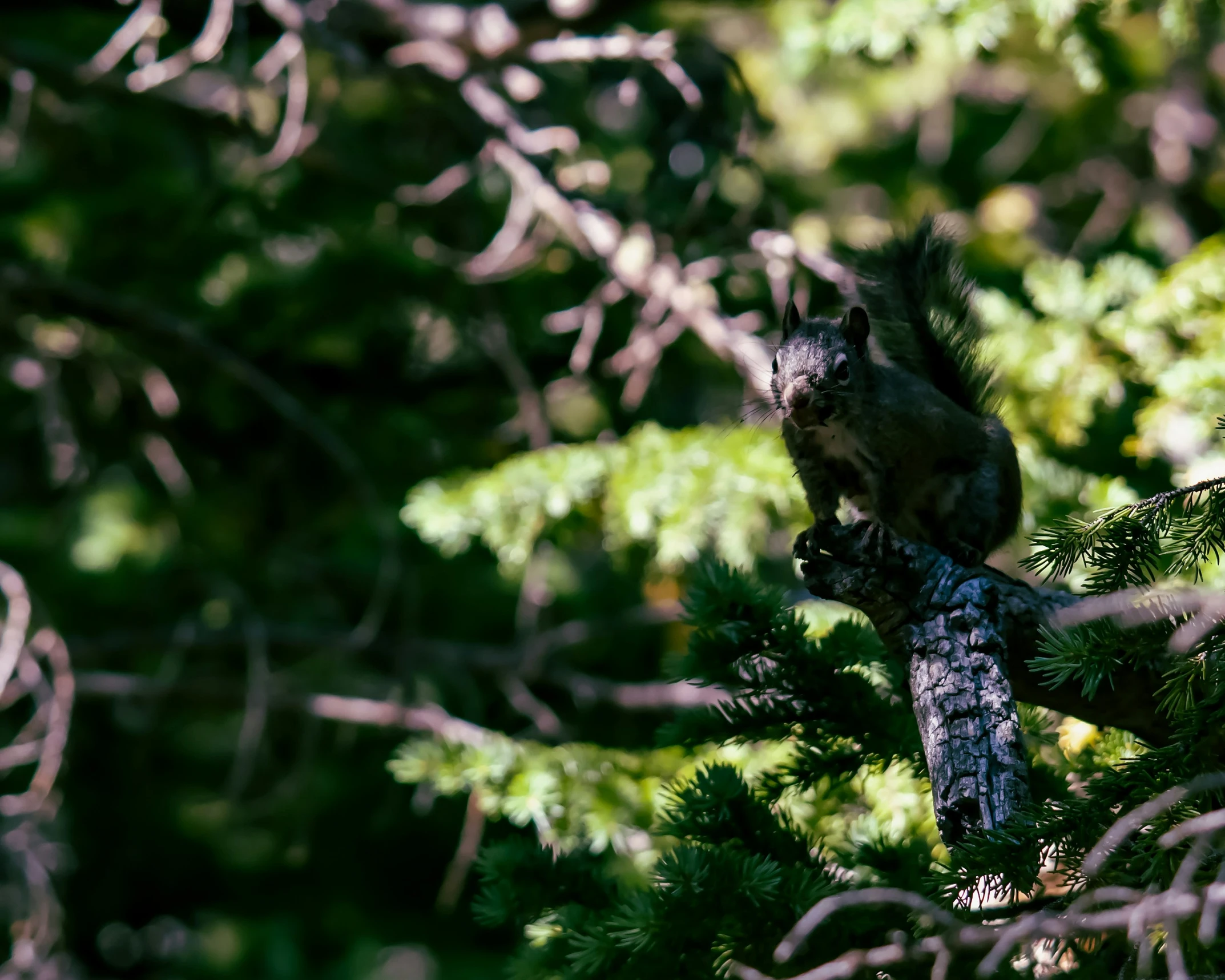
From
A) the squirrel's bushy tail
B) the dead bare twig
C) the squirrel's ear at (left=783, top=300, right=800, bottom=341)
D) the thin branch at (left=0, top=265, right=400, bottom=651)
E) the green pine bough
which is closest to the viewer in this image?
the dead bare twig

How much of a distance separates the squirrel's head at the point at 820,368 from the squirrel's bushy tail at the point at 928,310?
0.19m

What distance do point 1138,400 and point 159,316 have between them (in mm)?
2271

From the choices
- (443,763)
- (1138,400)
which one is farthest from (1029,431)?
(443,763)

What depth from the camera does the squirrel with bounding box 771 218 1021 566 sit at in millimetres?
1323

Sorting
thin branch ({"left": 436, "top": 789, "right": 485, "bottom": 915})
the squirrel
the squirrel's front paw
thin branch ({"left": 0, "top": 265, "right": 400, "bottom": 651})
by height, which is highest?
the squirrel

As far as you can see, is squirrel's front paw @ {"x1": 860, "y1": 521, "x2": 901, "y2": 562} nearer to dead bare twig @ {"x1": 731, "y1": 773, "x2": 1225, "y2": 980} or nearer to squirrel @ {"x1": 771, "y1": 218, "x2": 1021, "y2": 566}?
squirrel @ {"x1": 771, "y1": 218, "x2": 1021, "y2": 566}

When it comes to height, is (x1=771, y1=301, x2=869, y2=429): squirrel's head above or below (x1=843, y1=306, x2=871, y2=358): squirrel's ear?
below

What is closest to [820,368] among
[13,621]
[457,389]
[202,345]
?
[202,345]

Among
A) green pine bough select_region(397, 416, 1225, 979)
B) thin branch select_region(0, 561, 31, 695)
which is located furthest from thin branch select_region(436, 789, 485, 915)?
green pine bough select_region(397, 416, 1225, 979)

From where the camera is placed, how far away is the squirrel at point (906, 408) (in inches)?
52.1

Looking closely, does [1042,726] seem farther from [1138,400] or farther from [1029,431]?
[1138,400]

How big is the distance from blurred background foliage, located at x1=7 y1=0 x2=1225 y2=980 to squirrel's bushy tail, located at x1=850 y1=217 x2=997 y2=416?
0.42 feet

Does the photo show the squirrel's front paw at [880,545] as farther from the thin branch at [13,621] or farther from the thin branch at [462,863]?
the thin branch at [13,621]

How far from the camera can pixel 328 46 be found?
2.63 metres
